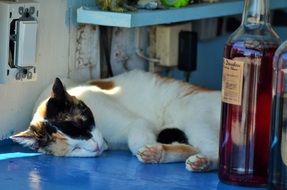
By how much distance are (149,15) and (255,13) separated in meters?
0.49

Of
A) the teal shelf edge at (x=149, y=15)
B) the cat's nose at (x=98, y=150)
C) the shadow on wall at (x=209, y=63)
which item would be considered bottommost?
the cat's nose at (x=98, y=150)

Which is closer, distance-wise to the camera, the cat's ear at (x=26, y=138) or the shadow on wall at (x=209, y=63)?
the cat's ear at (x=26, y=138)

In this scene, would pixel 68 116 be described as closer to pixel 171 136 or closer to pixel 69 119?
pixel 69 119

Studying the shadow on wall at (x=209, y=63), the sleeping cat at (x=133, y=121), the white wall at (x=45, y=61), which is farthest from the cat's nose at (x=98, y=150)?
the shadow on wall at (x=209, y=63)

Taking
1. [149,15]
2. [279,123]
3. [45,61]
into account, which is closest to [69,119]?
[45,61]

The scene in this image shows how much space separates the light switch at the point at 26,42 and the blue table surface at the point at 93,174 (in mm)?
232

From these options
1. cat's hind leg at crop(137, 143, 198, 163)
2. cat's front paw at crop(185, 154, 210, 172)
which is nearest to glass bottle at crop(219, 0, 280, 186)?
cat's front paw at crop(185, 154, 210, 172)

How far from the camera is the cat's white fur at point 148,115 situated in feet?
6.91

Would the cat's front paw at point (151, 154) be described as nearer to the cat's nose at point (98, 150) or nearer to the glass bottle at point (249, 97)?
the cat's nose at point (98, 150)

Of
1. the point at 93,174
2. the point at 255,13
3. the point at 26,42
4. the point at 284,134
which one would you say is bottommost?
the point at 93,174

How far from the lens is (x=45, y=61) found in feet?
7.43

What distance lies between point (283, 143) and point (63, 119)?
2.08 feet

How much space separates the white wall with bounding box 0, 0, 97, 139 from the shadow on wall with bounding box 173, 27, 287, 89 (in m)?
0.66

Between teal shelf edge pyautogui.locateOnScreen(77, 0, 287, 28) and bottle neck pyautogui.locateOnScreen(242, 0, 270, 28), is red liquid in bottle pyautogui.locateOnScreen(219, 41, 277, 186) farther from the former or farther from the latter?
teal shelf edge pyautogui.locateOnScreen(77, 0, 287, 28)
